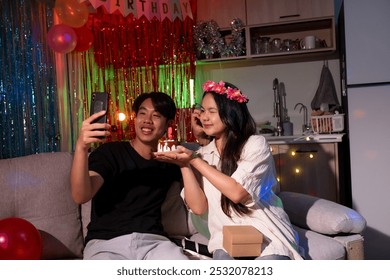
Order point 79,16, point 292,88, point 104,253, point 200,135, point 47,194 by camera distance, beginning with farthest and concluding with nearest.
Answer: point 292,88, point 79,16, point 200,135, point 47,194, point 104,253

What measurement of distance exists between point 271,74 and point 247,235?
2.45 metres

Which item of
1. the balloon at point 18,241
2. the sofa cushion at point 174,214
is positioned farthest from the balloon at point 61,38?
the balloon at point 18,241

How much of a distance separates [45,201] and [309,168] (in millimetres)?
1915

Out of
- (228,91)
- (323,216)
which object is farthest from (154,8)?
(323,216)

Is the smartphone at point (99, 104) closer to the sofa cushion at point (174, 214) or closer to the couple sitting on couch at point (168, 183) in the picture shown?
the couple sitting on couch at point (168, 183)

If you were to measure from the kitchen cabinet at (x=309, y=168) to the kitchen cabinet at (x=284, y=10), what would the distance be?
1.03 metres

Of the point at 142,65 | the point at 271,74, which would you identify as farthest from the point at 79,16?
the point at 271,74

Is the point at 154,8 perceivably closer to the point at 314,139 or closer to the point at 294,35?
the point at 294,35

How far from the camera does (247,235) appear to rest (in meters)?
1.18

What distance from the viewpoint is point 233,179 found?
4.16 ft

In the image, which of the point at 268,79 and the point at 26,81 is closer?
the point at 26,81

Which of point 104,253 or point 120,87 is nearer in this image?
point 104,253

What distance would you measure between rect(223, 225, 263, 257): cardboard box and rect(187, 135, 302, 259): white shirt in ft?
0.33
